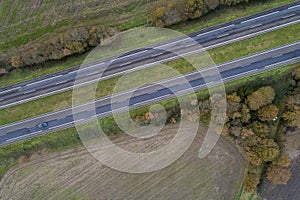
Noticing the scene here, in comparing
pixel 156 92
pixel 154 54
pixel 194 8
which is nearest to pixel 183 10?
pixel 194 8

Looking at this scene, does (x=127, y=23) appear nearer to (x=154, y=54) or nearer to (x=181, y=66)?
(x=154, y=54)

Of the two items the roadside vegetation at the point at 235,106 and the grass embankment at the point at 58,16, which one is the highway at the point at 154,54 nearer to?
the roadside vegetation at the point at 235,106

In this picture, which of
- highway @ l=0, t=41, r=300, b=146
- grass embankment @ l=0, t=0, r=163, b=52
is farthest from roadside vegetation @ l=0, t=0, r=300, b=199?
highway @ l=0, t=41, r=300, b=146

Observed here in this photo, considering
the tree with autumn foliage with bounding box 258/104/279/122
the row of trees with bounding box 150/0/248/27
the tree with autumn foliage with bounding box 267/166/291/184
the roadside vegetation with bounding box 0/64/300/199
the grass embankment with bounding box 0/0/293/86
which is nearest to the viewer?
the tree with autumn foliage with bounding box 258/104/279/122

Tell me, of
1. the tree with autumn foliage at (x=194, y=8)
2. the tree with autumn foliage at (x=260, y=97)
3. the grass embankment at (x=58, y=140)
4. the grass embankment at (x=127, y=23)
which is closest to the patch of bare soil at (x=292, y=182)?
the tree with autumn foliage at (x=260, y=97)

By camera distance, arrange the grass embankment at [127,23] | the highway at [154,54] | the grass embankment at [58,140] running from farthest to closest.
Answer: the grass embankment at [127,23] → the grass embankment at [58,140] → the highway at [154,54]

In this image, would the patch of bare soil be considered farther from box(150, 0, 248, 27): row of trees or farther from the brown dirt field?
box(150, 0, 248, 27): row of trees
